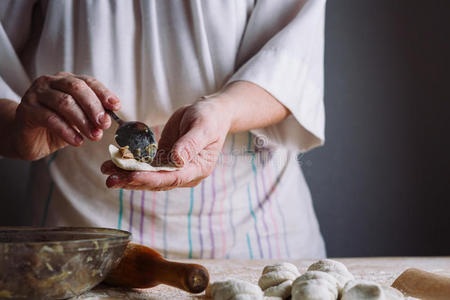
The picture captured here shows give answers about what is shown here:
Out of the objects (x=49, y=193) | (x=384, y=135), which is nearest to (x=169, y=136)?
(x=49, y=193)

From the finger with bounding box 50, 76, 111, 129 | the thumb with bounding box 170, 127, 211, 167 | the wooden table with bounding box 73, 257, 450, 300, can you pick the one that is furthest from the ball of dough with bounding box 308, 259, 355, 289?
the finger with bounding box 50, 76, 111, 129

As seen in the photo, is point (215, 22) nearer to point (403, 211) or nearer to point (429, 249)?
point (403, 211)

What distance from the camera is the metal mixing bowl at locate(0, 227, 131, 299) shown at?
53 centimetres

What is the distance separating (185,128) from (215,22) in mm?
344

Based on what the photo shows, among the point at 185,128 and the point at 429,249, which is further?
the point at 429,249

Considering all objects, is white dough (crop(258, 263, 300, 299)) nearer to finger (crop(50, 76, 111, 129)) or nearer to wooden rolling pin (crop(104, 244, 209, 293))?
wooden rolling pin (crop(104, 244, 209, 293))

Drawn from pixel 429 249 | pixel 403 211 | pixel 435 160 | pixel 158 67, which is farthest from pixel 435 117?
pixel 158 67

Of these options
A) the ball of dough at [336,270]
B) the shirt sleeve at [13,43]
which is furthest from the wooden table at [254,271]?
the shirt sleeve at [13,43]

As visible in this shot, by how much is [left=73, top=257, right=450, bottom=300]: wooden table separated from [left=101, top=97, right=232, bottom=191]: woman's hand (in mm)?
152

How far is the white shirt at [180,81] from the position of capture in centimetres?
105

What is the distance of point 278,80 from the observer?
1.04 metres

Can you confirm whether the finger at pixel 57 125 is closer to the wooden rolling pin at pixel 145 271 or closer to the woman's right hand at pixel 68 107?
the woman's right hand at pixel 68 107

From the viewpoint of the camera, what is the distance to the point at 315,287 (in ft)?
1.76

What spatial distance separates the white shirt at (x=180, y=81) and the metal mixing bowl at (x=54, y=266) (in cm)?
49
